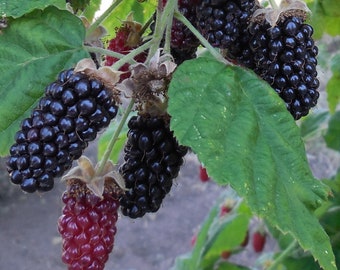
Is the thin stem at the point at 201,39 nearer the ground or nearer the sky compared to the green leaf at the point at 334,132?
nearer the sky

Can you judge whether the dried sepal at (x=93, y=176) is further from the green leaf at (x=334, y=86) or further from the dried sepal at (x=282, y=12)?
the green leaf at (x=334, y=86)

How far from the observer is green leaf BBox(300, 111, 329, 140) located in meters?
2.64

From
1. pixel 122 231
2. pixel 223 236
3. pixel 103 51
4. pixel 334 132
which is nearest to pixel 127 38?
pixel 103 51

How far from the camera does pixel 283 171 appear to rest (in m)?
1.05

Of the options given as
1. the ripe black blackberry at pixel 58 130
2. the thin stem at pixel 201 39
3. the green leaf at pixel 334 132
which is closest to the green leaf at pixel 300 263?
the green leaf at pixel 334 132

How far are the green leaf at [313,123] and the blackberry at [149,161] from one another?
1.53 metres

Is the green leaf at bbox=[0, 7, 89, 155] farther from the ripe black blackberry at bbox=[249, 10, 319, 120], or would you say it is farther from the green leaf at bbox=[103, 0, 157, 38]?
the green leaf at bbox=[103, 0, 157, 38]

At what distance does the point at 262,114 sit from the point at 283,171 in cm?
9

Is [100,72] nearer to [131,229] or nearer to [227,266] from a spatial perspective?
[227,266]

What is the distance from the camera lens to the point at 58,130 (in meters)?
0.99

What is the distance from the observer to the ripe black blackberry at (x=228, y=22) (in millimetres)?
1125

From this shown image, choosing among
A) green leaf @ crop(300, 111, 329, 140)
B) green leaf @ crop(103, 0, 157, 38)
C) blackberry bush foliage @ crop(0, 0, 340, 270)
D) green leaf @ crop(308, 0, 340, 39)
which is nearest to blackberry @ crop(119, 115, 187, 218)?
blackberry bush foliage @ crop(0, 0, 340, 270)

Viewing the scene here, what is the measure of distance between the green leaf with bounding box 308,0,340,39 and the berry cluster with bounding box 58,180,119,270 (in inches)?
32.4

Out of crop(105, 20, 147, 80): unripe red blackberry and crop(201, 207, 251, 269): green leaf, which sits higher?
crop(105, 20, 147, 80): unripe red blackberry
